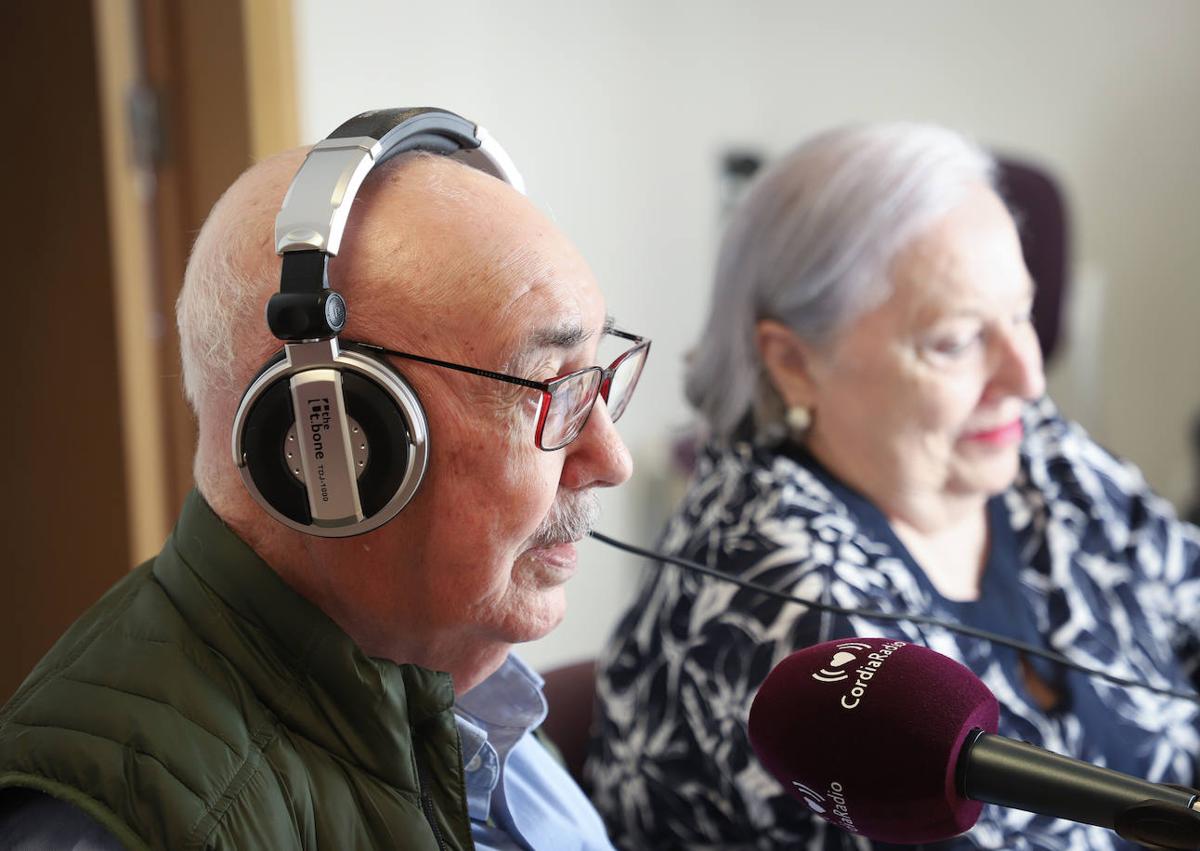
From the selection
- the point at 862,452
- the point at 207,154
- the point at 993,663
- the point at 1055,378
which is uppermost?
the point at 207,154

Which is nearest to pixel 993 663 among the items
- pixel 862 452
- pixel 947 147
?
pixel 862 452

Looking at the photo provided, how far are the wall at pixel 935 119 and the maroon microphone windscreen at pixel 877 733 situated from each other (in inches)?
75.8

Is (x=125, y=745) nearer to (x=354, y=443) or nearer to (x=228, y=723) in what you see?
(x=228, y=723)

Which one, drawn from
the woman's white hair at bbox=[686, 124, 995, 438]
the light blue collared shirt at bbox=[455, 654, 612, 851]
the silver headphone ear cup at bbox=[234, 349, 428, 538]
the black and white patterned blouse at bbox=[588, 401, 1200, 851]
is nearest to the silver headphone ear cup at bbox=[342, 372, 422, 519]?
the silver headphone ear cup at bbox=[234, 349, 428, 538]

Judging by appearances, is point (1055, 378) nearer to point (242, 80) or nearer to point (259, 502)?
point (242, 80)

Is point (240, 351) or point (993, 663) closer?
point (240, 351)

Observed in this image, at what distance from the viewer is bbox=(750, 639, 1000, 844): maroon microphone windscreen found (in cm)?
69

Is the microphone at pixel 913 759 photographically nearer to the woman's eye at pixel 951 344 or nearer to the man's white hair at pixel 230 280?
the man's white hair at pixel 230 280

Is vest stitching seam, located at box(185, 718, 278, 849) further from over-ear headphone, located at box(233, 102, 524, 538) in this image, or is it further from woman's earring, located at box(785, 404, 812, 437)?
woman's earring, located at box(785, 404, 812, 437)

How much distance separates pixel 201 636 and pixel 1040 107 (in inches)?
130

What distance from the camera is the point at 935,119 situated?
359cm

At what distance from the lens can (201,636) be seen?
773 mm

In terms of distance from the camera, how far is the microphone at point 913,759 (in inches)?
24.1

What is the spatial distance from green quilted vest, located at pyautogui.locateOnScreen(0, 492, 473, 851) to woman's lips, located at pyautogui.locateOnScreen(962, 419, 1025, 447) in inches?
32.9
